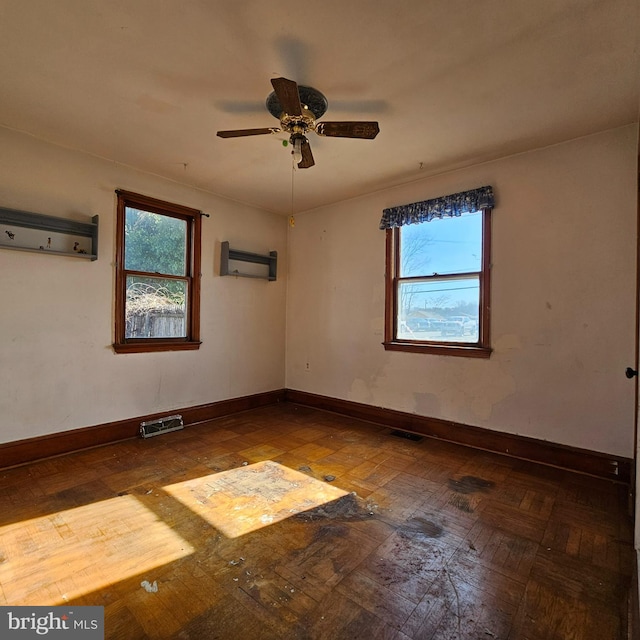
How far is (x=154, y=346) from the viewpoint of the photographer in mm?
3551

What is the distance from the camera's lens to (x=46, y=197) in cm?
287

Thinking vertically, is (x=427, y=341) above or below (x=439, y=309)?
below

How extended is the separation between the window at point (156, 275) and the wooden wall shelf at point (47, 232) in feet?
0.83

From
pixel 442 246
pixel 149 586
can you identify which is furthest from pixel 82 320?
pixel 442 246

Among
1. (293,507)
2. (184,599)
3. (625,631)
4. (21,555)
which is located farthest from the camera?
(293,507)

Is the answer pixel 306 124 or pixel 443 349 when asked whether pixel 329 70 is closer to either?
pixel 306 124

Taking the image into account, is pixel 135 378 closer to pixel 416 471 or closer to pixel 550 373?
pixel 416 471

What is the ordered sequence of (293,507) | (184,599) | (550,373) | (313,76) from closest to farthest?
(184,599), (313,76), (293,507), (550,373)

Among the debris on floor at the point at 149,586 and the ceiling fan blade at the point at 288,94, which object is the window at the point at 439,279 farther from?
the debris on floor at the point at 149,586

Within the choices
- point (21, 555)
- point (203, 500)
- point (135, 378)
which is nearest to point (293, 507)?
point (203, 500)

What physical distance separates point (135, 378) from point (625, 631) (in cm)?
377

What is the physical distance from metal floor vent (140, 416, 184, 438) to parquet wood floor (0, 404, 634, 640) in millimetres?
489

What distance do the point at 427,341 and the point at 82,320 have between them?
3334mm

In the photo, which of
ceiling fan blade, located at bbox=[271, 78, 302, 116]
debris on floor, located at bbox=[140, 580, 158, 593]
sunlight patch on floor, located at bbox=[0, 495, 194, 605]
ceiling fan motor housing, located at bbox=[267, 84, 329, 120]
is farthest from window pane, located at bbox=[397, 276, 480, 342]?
debris on floor, located at bbox=[140, 580, 158, 593]
